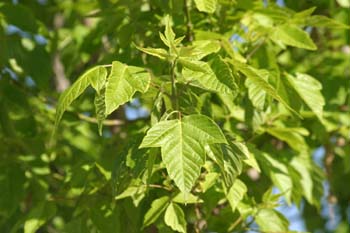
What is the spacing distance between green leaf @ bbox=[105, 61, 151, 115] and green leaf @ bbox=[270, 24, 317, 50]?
1.87 feet

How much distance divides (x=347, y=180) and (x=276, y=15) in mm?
2645

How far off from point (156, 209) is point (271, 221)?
0.37 m

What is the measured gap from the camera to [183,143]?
144 cm

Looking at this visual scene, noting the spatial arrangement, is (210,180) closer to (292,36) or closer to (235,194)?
(235,194)

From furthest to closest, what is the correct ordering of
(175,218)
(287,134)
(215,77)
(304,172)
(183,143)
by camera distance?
(304,172) < (287,134) < (175,218) < (215,77) < (183,143)

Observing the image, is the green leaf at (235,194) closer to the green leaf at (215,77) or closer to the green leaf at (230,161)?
the green leaf at (230,161)

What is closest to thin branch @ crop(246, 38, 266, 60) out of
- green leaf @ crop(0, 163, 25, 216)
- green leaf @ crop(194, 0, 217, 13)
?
green leaf @ crop(194, 0, 217, 13)

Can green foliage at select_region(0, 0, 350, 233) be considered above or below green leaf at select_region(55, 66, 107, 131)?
below

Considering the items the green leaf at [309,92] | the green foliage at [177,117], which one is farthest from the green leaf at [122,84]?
the green leaf at [309,92]

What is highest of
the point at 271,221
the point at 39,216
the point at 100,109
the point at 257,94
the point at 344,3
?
the point at 100,109

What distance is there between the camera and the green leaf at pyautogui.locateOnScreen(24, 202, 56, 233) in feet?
6.41

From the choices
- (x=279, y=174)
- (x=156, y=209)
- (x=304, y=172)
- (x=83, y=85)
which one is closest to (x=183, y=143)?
(x=83, y=85)

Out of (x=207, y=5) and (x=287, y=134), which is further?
(x=287, y=134)

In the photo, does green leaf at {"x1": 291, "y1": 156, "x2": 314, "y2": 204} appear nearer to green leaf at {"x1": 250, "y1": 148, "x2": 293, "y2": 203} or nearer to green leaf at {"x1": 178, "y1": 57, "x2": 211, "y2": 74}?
green leaf at {"x1": 250, "y1": 148, "x2": 293, "y2": 203}
